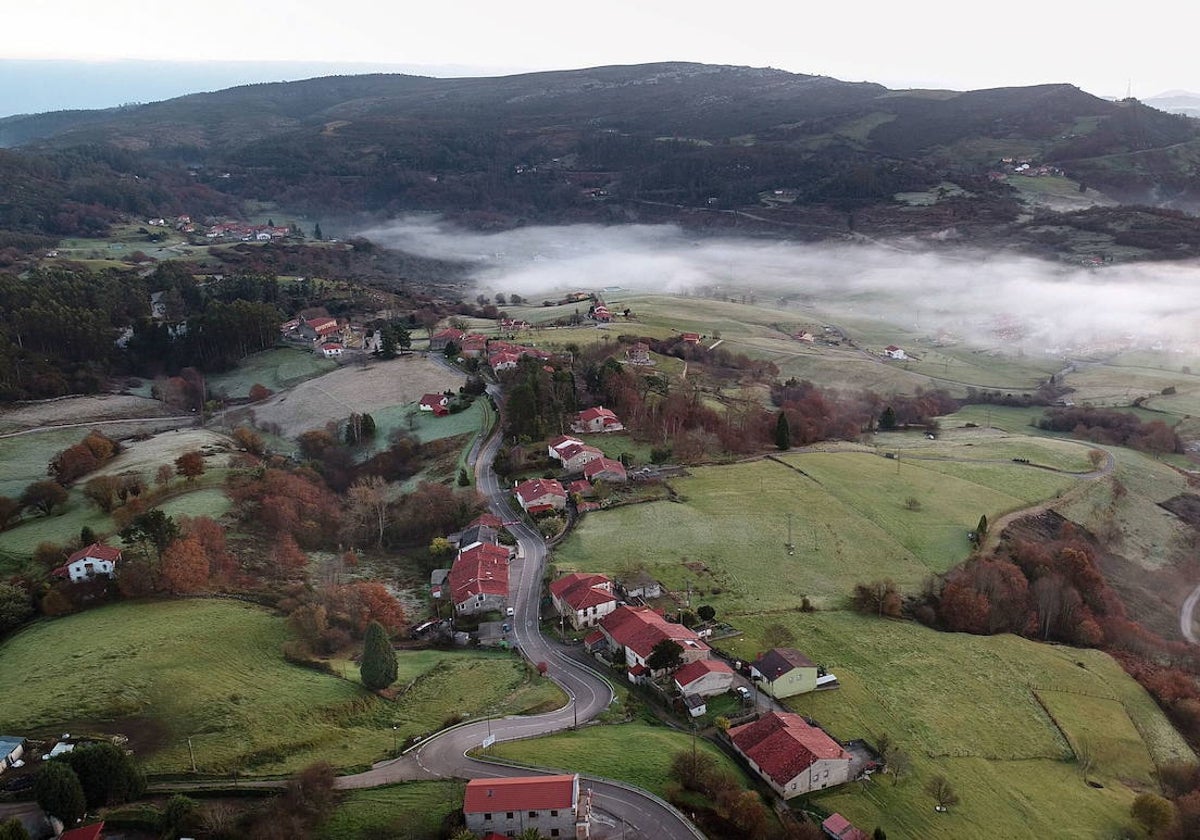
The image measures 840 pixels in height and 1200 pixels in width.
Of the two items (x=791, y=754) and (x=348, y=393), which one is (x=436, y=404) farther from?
(x=791, y=754)

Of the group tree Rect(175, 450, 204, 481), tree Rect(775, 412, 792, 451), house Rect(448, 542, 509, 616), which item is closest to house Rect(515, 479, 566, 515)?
house Rect(448, 542, 509, 616)

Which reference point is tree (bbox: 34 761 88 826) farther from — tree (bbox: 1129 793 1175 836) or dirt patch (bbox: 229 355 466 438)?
dirt patch (bbox: 229 355 466 438)

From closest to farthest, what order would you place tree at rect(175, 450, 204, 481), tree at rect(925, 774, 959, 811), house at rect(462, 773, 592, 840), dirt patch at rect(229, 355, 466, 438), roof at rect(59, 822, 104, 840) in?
roof at rect(59, 822, 104, 840) → house at rect(462, 773, 592, 840) → tree at rect(925, 774, 959, 811) → tree at rect(175, 450, 204, 481) → dirt patch at rect(229, 355, 466, 438)

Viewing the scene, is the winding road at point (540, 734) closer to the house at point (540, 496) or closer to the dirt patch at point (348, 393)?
the house at point (540, 496)

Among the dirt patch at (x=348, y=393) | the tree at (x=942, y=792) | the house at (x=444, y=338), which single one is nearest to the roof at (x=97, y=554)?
the dirt patch at (x=348, y=393)

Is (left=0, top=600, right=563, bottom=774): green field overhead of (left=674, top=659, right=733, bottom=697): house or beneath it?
overhead

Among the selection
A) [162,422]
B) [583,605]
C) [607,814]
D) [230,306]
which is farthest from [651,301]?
[607,814]

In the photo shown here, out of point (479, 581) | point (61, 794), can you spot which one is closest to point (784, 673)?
point (479, 581)
